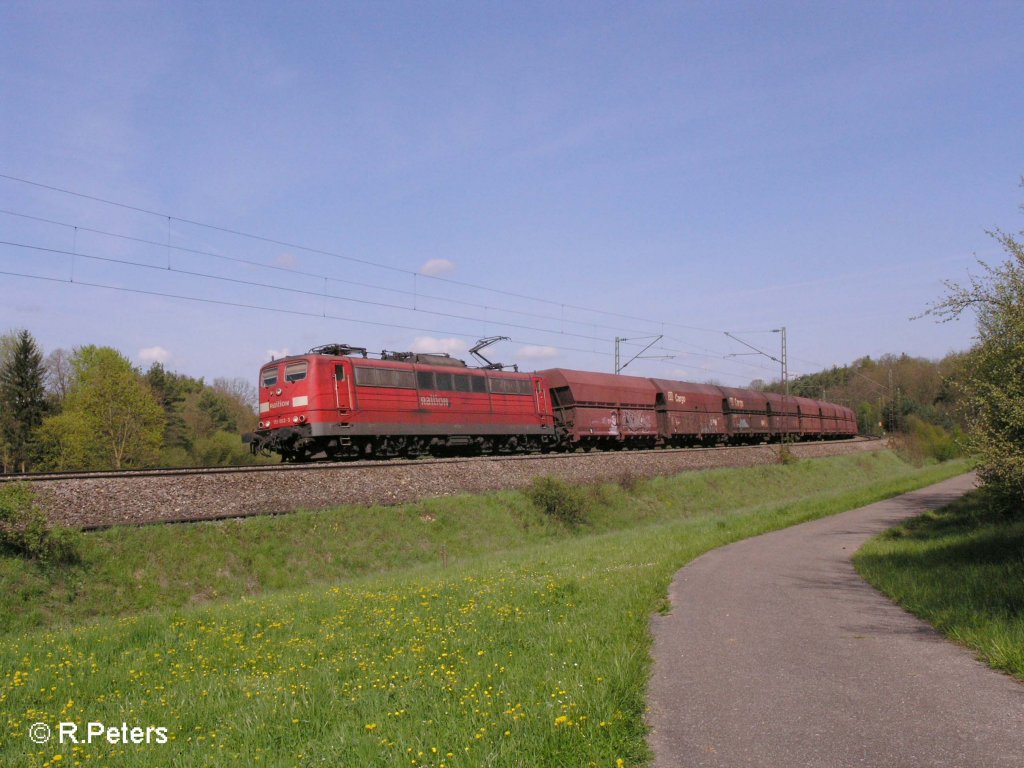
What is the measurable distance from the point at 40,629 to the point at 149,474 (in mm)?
5363

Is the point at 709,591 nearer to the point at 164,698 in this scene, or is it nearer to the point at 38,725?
the point at 164,698

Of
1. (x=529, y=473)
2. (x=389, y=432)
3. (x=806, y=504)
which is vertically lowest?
(x=806, y=504)

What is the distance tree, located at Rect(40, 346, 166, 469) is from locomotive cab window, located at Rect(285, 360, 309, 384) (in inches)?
1204

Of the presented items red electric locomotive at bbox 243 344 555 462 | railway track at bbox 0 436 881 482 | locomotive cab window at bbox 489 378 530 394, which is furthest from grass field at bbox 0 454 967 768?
locomotive cab window at bbox 489 378 530 394

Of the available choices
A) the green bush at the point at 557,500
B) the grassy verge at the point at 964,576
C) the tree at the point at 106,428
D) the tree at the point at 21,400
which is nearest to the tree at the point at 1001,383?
the grassy verge at the point at 964,576

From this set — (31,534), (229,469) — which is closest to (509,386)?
(229,469)

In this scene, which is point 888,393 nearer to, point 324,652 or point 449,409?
point 449,409

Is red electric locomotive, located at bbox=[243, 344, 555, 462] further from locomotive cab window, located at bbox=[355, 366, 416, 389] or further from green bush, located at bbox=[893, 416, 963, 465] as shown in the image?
green bush, located at bbox=[893, 416, 963, 465]

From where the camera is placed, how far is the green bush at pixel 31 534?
1436 cm

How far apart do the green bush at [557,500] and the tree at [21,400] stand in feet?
138

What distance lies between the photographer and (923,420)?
83.3 meters

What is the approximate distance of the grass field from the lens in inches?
212

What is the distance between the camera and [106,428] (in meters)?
50.0

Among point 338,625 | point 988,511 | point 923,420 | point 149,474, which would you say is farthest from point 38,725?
point 923,420
